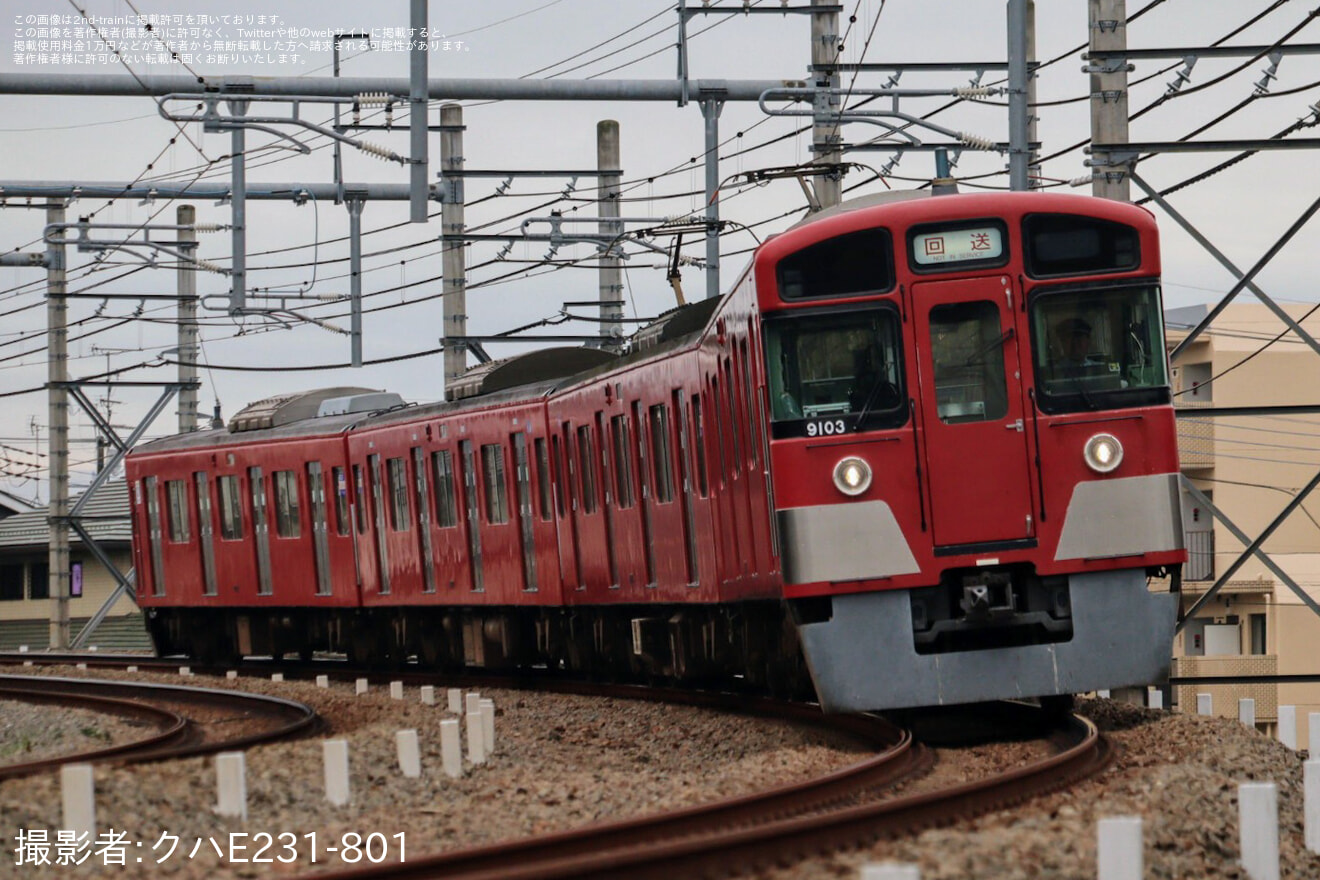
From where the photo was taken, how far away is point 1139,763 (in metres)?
10.3

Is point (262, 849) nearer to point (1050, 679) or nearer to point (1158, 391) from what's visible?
point (1050, 679)

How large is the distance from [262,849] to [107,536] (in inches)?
1906

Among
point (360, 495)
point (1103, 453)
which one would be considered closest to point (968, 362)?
point (1103, 453)

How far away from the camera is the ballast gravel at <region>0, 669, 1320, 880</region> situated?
756 centimetres

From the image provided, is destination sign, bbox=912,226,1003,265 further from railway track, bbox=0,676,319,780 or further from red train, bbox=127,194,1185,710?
railway track, bbox=0,676,319,780

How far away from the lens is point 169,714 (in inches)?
689

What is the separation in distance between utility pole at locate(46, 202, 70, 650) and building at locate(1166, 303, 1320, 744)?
21.2 m

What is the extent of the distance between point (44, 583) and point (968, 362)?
50534mm

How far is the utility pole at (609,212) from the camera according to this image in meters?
31.0

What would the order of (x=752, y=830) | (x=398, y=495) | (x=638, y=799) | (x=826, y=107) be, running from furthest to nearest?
1. (x=398, y=495)
2. (x=826, y=107)
3. (x=638, y=799)
4. (x=752, y=830)

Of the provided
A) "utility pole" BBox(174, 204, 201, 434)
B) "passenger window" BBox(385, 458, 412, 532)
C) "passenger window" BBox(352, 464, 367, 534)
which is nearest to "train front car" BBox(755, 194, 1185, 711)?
"passenger window" BBox(385, 458, 412, 532)

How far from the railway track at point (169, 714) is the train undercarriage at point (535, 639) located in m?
2.85

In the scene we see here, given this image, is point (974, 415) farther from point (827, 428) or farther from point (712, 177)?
point (712, 177)

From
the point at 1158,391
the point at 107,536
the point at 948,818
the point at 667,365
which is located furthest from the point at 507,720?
the point at 107,536
